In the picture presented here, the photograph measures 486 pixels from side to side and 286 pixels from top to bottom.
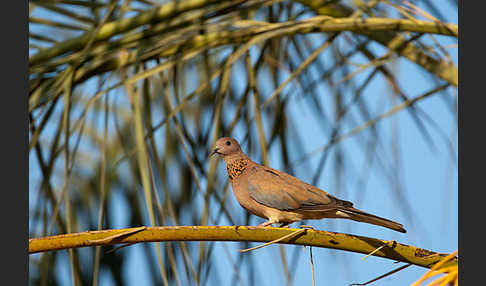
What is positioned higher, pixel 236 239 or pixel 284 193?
pixel 284 193

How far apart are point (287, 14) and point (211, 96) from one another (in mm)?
323

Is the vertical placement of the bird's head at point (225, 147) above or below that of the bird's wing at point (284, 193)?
above

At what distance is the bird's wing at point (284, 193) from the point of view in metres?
0.89

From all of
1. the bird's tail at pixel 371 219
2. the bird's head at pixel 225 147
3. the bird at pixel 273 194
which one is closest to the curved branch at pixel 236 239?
the bird's tail at pixel 371 219

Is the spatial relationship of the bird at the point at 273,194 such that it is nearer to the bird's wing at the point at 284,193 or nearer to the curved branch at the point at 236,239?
the bird's wing at the point at 284,193

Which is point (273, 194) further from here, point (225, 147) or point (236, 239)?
point (236, 239)

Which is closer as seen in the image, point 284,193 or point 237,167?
point 284,193

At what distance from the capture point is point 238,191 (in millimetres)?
970

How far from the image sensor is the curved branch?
1.85ft

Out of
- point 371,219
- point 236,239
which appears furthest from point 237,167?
point 236,239

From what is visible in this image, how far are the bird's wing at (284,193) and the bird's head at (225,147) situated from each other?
0.21ft

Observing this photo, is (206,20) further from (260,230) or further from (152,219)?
(260,230)

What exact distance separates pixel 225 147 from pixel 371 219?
330mm

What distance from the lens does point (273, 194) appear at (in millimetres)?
930
